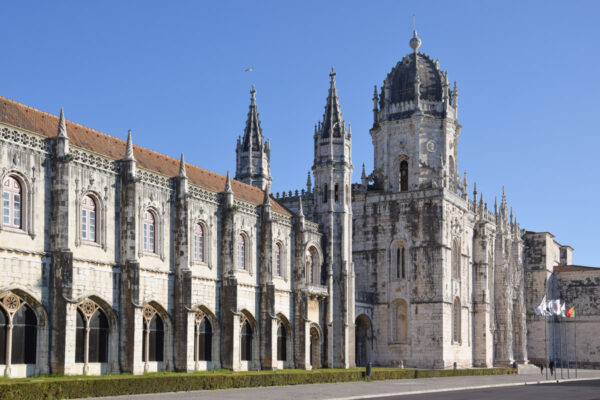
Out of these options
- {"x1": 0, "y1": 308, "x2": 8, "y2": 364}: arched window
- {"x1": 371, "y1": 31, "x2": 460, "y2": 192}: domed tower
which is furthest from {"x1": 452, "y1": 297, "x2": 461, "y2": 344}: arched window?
{"x1": 0, "y1": 308, "x2": 8, "y2": 364}: arched window

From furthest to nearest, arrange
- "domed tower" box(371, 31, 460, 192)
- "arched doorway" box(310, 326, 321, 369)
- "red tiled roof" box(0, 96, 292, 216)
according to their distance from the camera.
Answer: "domed tower" box(371, 31, 460, 192), "arched doorway" box(310, 326, 321, 369), "red tiled roof" box(0, 96, 292, 216)

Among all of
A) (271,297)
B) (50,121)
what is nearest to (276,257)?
(271,297)

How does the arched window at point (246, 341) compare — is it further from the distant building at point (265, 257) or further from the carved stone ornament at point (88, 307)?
the carved stone ornament at point (88, 307)

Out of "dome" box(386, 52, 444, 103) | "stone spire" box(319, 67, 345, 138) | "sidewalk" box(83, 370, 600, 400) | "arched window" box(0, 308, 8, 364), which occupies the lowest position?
"sidewalk" box(83, 370, 600, 400)

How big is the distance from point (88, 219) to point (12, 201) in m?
4.49

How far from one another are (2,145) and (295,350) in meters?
26.6

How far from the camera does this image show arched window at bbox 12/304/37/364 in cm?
3388

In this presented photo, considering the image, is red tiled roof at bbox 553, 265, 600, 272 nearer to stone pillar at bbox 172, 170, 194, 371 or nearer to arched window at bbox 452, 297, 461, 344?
arched window at bbox 452, 297, 461, 344

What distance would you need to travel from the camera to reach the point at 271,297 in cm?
5072

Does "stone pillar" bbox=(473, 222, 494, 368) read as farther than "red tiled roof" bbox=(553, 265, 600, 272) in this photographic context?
No

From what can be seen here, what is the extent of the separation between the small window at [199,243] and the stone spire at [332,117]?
17.7 m

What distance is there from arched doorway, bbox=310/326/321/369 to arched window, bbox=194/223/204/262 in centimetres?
1329

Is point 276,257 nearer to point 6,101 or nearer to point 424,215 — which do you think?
point 424,215

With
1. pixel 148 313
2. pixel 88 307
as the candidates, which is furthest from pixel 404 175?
pixel 88 307
